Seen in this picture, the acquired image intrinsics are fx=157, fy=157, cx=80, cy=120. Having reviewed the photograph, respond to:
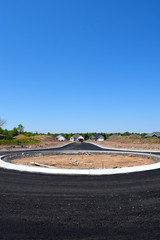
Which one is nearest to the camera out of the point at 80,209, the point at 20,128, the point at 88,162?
the point at 80,209

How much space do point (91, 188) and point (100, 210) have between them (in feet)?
7.72

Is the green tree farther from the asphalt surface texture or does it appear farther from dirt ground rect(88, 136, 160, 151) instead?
the asphalt surface texture

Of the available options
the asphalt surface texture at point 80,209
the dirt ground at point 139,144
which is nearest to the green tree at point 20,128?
the dirt ground at point 139,144

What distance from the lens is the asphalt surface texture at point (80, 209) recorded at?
4.28 m

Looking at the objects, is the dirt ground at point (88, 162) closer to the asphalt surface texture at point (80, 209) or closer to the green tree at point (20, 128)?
the asphalt surface texture at point (80, 209)

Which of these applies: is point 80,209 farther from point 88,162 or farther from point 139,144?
point 139,144

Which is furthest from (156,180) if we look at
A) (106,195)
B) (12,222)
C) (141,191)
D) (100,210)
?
(12,222)

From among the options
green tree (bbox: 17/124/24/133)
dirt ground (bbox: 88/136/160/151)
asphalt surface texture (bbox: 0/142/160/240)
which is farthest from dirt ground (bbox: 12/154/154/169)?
green tree (bbox: 17/124/24/133)

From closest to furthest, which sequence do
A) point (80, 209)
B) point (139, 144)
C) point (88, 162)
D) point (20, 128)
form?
point (80, 209) < point (88, 162) < point (139, 144) < point (20, 128)

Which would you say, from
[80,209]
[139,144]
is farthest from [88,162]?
[139,144]

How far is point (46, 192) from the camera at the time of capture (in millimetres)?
7324

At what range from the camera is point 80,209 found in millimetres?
5613

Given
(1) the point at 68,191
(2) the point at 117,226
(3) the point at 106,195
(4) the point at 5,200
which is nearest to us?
(2) the point at 117,226

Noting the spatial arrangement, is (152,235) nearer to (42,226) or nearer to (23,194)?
(42,226)
